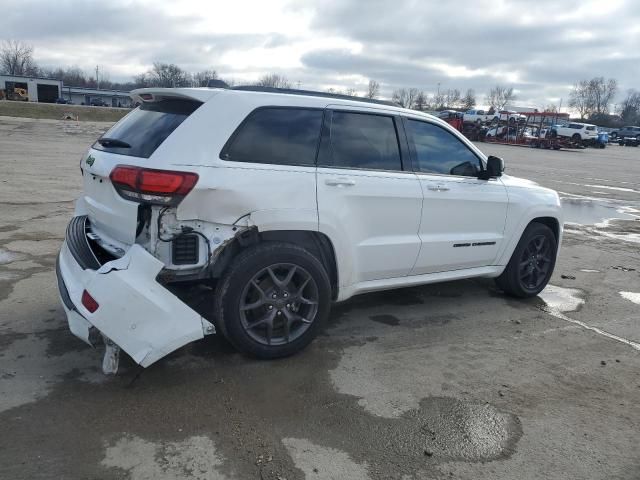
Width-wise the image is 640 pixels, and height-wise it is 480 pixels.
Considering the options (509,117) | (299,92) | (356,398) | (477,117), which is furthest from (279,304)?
(477,117)

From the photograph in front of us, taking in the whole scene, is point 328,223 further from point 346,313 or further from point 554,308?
point 554,308

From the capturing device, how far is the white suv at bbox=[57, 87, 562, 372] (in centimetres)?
343

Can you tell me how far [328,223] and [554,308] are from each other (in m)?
2.97

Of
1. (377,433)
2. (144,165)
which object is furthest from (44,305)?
(377,433)

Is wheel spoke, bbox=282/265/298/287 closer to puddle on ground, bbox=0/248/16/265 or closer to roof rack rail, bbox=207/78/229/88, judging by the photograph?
roof rack rail, bbox=207/78/229/88

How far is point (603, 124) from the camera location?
95.1m

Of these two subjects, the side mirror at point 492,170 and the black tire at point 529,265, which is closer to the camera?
the side mirror at point 492,170

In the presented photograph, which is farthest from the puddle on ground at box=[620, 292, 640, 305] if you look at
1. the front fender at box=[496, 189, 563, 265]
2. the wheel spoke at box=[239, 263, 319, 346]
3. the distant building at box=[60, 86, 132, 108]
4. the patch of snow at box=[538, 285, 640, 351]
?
the distant building at box=[60, 86, 132, 108]

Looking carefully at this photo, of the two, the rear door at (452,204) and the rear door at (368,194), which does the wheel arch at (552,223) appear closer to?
the rear door at (452,204)

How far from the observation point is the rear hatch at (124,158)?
143 inches

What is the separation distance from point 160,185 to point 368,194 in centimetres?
162

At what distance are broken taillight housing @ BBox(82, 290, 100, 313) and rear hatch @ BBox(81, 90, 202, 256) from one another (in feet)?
1.59

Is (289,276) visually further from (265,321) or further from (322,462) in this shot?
(322,462)

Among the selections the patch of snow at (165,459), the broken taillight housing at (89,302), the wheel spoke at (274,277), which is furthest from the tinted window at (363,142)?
the patch of snow at (165,459)
